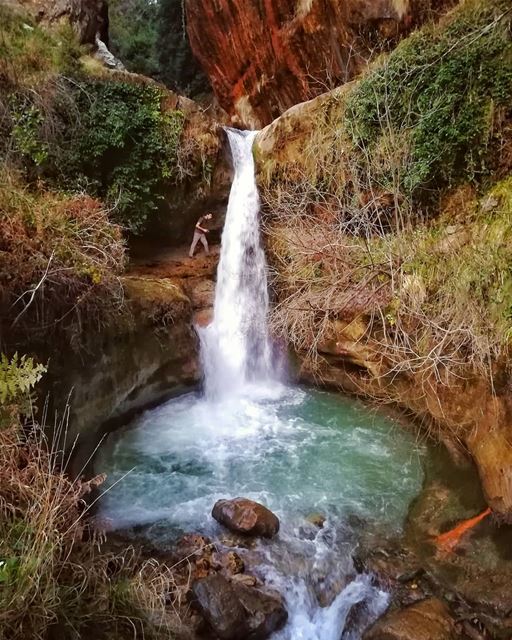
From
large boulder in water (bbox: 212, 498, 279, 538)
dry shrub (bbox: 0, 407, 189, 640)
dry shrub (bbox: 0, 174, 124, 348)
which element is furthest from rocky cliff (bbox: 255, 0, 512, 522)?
dry shrub (bbox: 0, 407, 189, 640)

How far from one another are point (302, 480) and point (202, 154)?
6.58 metres

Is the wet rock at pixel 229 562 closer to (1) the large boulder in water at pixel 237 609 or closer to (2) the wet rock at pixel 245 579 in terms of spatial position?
(2) the wet rock at pixel 245 579

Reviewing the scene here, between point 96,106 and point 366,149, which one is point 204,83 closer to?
point 96,106

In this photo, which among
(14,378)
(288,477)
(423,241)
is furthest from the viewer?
(423,241)

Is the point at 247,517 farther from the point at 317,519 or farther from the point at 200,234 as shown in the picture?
the point at 200,234

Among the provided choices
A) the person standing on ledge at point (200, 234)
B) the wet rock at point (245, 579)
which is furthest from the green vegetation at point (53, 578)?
the person standing on ledge at point (200, 234)

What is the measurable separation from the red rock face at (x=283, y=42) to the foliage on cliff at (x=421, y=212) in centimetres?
Answer: 247

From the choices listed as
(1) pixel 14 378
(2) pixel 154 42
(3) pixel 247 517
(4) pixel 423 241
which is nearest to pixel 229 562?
(3) pixel 247 517

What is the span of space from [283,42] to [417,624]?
42.7 feet

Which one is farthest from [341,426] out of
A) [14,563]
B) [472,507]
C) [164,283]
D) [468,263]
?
[14,563]

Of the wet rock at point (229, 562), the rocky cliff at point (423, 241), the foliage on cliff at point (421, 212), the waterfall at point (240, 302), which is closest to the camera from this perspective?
the wet rock at point (229, 562)

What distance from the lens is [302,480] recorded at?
223 inches

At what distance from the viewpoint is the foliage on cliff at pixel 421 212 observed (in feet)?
16.9

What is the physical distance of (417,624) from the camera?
369cm
